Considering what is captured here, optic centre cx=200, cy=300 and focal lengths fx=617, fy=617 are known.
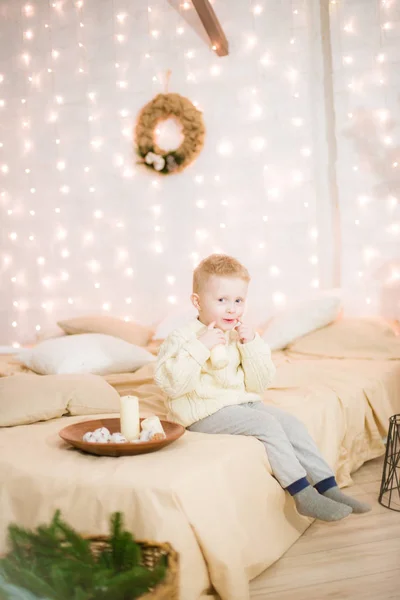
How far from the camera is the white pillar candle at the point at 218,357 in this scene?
180 centimetres

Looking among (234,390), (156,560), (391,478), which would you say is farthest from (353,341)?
(156,560)

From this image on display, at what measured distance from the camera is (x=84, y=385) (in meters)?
2.05

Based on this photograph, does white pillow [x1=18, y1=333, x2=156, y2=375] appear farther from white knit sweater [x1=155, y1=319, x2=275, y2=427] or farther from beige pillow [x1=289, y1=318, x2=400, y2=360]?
white knit sweater [x1=155, y1=319, x2=275, y2=427]

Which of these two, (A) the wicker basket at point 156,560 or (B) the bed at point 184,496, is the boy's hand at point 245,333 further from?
(A) the wicker basket at point 156,560

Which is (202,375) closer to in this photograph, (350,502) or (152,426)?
(152,426)

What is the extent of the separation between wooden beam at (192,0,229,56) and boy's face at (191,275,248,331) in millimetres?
2029

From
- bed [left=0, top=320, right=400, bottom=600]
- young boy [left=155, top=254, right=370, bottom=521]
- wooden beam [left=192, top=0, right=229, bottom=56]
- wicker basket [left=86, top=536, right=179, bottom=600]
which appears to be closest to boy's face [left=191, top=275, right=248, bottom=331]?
young boy [left=155, top=254, right=370, bottom=521]

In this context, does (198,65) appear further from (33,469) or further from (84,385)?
(33,469)

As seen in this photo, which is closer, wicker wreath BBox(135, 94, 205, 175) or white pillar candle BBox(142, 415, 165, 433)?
white pillar candle BBox(142, 415, 165, 433)

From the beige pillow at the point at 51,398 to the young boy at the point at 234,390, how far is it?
10.8 inches

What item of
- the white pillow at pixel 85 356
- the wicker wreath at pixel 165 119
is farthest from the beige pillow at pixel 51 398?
the wicker wreath at pixel 165 119

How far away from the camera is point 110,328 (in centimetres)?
348

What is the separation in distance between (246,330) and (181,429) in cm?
42

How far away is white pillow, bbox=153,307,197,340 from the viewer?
3.45 m
